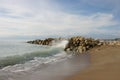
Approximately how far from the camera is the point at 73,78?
33.5ft

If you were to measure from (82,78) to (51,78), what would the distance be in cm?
150

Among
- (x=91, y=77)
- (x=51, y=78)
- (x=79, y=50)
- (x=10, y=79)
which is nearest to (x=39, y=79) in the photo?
(x=51, y=78)

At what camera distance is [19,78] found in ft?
34.2

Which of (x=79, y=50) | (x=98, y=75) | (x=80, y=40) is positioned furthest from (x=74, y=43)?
(x=98, y=75)

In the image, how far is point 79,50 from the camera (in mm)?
27984

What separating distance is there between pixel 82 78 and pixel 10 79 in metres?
3.46

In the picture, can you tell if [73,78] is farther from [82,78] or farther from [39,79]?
[39,79]

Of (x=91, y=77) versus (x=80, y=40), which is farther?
(x=80, y=40)

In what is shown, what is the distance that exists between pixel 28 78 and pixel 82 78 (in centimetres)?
262

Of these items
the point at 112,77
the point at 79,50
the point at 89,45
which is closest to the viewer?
the point at 112,77

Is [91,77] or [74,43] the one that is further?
[74,43]

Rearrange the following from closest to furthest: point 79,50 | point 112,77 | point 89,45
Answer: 1. point 112,77
2. point 79,50
3. point 89,45

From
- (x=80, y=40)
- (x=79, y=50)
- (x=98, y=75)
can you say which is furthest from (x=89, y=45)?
(x=98, y=75)

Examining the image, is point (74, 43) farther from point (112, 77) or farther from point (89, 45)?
point (112, 77)
